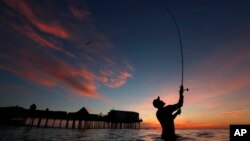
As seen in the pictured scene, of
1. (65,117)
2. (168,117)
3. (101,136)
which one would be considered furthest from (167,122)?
(65,117)

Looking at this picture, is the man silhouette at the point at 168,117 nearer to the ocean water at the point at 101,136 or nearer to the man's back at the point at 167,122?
the man's back at the point at 167,122

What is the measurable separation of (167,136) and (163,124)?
369 millimetres

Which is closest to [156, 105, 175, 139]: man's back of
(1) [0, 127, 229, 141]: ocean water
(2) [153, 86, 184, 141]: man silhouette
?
(2) [153, 86, 184, 141]: man silhouette

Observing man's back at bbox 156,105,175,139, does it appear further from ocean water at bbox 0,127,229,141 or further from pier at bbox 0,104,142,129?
pier at bbox 0,104,142,129

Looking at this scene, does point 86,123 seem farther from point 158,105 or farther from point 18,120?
point 158,105

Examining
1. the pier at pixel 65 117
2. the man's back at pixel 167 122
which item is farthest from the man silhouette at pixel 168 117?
the pier at pixel 65 117

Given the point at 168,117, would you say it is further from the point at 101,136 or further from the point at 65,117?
the point at 65,117

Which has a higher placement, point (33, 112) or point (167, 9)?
point (167, 9)

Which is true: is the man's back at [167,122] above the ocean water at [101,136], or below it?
above

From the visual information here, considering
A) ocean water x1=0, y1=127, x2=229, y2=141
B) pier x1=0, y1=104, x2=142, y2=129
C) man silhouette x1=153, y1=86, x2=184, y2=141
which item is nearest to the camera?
man silhouette x1=153, y1=86, x2=184, y2=141

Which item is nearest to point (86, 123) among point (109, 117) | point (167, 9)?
point (109, 117)

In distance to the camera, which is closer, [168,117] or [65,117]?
[168,117]

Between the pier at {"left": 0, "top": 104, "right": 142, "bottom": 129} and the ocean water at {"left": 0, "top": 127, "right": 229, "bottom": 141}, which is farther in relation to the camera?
the pier at {"left": 0, "top": 104, "right": 142, "bottom": 129}

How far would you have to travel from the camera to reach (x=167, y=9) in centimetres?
1299
